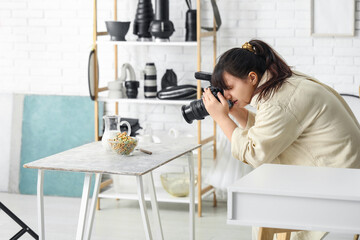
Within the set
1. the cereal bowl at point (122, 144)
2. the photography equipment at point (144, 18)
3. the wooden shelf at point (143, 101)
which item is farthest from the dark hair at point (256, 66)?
the photography equipment at point (144, 18)

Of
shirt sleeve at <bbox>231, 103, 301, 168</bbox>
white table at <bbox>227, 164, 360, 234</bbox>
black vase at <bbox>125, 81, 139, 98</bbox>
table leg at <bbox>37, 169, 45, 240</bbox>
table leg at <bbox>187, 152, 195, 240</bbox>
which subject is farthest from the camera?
black vase at <bbox>125, 81, 139, 98</bbox>

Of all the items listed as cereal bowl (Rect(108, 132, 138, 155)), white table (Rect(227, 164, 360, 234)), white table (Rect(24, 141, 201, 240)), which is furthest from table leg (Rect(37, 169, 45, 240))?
white table (Rect(227, 164, 360, 234))

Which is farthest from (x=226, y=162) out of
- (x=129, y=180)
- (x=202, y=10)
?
(x=202, y=10)

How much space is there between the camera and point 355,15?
4.62m

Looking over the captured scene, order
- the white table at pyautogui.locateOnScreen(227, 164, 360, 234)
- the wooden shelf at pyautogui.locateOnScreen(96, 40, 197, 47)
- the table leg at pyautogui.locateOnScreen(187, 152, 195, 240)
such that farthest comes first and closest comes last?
the wooden shelf at pyautogui.locateOnScreen(96, 40, 197, 47) → the table leg at pyautogui.locateOnScreen(187, 152, 195, 240) → the white table at pyautogui.locateOnScreen(227, 164, 360, 234)

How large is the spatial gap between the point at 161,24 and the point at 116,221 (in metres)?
1.46

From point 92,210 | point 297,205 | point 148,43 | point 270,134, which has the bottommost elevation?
point 92,210

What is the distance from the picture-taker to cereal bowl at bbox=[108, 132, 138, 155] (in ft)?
10.5

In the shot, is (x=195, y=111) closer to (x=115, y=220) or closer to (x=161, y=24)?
(x=161, y=24)

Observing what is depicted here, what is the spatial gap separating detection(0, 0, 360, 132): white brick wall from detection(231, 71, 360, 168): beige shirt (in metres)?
2.21

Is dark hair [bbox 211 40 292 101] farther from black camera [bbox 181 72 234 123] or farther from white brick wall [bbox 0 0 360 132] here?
white brick wall [bbox 0 0 360 132]

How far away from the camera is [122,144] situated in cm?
321

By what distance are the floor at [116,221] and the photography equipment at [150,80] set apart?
0.89 m

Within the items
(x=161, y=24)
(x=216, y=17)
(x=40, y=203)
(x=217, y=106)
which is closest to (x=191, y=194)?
(x=40, y=203)
